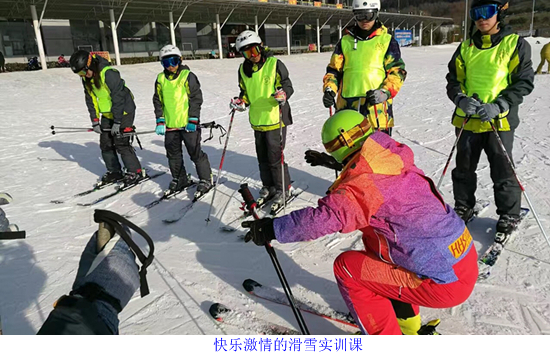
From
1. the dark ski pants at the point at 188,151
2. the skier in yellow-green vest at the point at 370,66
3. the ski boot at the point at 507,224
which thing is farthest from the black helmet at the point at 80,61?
the ski boot at the point at 507,224

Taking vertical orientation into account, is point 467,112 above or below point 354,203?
above

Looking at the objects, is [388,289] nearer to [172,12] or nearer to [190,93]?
[190,93]

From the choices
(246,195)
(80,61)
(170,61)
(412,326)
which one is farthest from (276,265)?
(80,61)

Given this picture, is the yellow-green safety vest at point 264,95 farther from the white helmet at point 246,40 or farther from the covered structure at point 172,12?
the covered structure at point 172,12

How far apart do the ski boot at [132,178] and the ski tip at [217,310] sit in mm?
3510

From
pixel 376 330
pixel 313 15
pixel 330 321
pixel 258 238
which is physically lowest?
pixel 330 321

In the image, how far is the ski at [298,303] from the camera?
2600 mm

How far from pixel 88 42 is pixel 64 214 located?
2744cm

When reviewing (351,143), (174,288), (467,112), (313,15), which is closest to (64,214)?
(174,288)

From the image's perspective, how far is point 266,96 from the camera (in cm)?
446

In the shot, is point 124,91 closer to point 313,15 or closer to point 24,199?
point 24,199

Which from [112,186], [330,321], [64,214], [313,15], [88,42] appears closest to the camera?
[330,321]

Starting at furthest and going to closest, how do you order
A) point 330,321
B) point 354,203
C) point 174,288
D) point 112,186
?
1. point 112,186
2. point 174,288
3. point 330,321
4. point 354,203

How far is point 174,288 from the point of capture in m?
3.10
